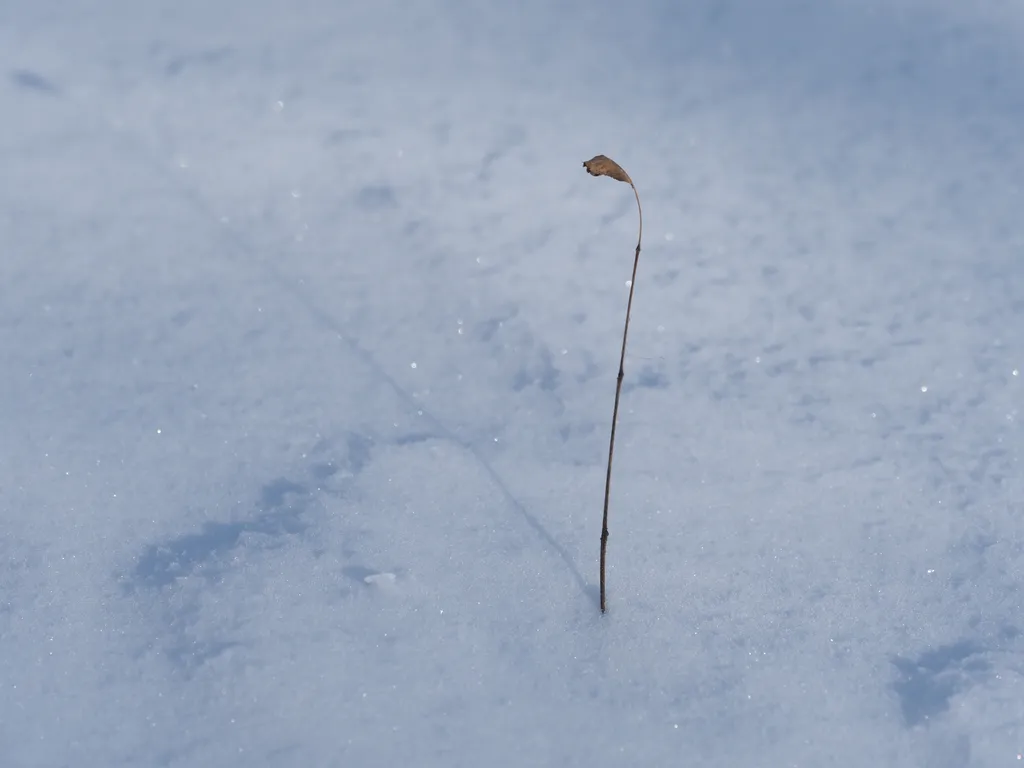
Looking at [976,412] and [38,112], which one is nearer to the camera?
[976,412]

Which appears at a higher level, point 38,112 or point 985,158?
point 985,158

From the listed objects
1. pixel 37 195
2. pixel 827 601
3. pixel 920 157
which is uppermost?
pixel 920 157

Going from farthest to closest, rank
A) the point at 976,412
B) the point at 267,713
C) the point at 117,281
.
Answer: the point at 117,281 → the point at 976,412 → the point at 267,713

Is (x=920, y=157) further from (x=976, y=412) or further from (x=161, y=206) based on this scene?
(x=161, y=206)

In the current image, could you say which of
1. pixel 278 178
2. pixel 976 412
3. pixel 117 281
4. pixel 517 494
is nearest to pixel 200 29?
pixel 278 178

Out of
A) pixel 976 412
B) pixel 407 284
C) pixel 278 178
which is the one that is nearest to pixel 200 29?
pixel 278 178

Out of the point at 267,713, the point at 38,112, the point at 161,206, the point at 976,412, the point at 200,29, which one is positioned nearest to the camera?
the point at 267,713
